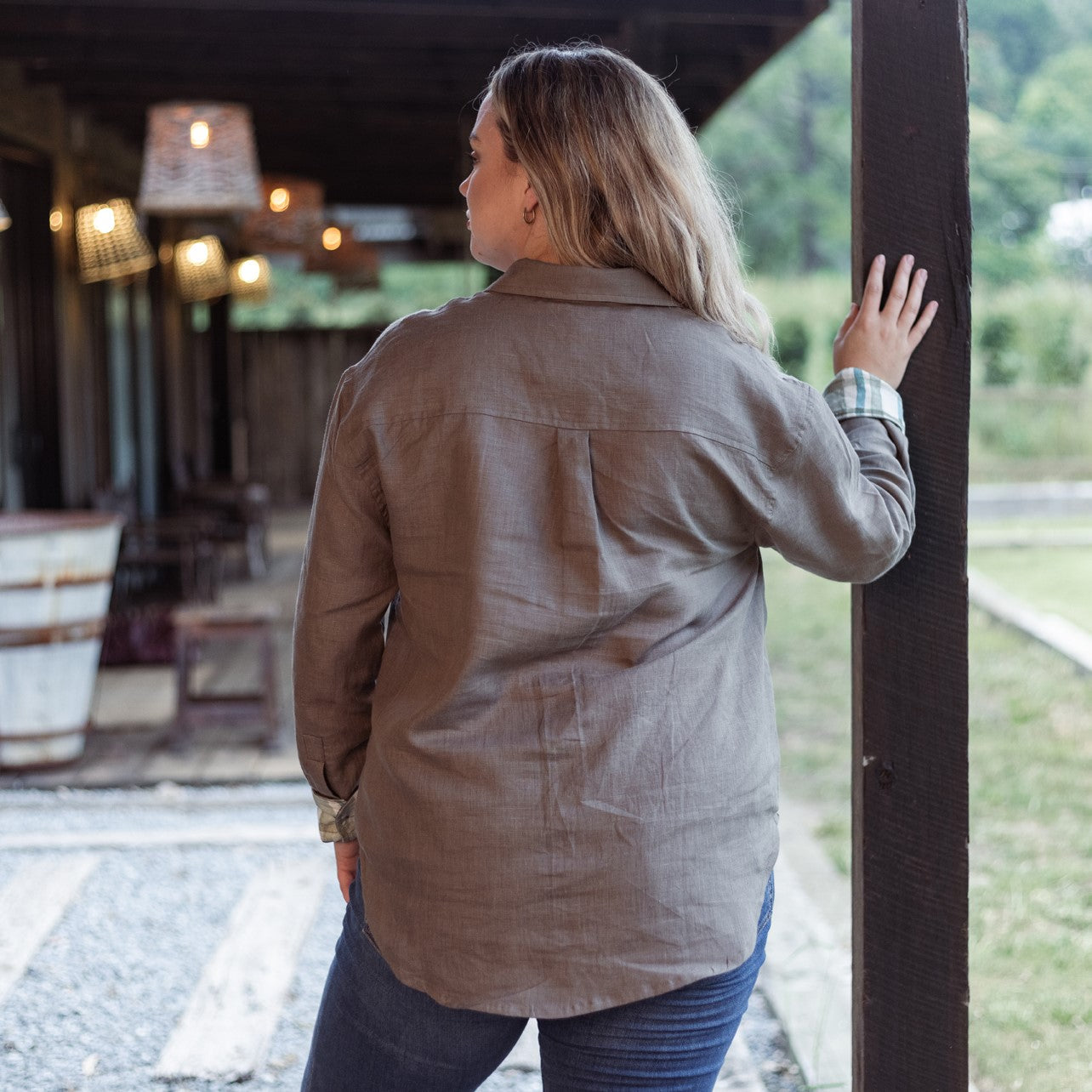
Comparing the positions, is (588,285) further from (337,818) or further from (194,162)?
(194,162)

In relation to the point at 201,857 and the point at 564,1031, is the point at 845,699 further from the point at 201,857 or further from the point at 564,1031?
the point at 564,1031

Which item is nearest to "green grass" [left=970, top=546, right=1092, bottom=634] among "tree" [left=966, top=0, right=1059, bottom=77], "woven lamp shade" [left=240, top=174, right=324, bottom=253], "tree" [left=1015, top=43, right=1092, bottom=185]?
"woven lamp shade" [left=240, top=174, right=324, bottom=253]

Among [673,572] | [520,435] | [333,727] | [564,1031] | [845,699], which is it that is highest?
[520,435]

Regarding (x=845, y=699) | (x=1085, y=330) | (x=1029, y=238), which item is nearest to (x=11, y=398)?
(x=845, y=699)

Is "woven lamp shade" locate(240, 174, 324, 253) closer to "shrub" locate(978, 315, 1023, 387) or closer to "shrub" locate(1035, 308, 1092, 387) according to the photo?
"shrub" locate(978, 315, 1023, 387)

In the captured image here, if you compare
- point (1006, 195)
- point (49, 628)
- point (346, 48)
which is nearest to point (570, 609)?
point (49, 628)

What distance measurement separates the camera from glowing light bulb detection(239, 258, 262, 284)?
10.2m

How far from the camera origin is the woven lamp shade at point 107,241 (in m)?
6.68

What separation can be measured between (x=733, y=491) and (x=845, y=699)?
14.9 feet

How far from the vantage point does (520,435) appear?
45.2 inches

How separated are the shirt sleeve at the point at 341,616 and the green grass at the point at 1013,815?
1705 millimetres

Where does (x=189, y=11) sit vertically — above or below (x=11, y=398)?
above

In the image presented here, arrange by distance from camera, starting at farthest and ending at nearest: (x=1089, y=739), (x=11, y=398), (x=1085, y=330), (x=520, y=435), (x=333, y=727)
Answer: (x=1085, y=330), (x=11, y=398), (x=1089, y=739), (x=333, y=727), (x=520, y=435)

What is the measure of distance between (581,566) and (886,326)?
547 mm
